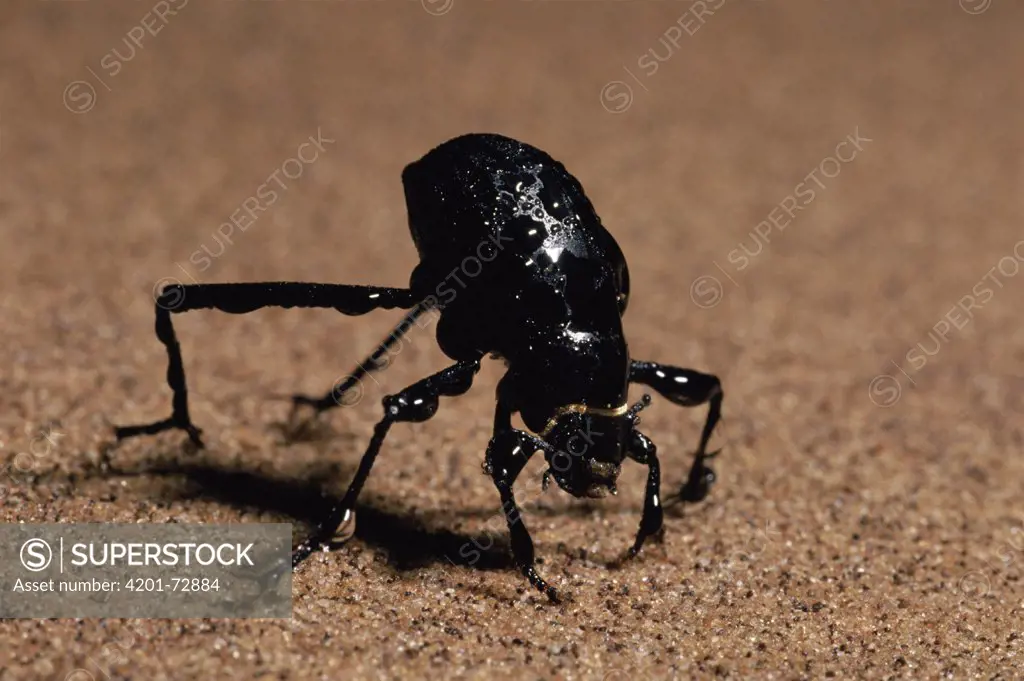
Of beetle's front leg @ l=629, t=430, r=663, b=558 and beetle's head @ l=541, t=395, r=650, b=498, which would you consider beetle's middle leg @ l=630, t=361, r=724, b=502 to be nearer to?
beetle's front leg @ l=629, t=430, r=663, b=558

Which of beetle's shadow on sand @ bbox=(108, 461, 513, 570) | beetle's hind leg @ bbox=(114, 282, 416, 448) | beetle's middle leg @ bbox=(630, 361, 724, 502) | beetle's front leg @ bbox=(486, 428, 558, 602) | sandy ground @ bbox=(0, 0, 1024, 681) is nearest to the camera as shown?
beetle's front leg @ bbox=(486, 428, 558, 602)

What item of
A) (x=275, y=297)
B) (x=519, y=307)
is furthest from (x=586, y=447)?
(x=275, y=297)

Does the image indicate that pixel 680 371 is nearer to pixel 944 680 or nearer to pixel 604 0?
pixel 944 680

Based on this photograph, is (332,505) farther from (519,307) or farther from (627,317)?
(627,317)

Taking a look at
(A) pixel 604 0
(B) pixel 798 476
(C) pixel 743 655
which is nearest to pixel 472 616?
(C) pixel 743 655

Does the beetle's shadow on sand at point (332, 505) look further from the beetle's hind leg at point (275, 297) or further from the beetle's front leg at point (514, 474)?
the beetle's hind leg at point (275, 297)
